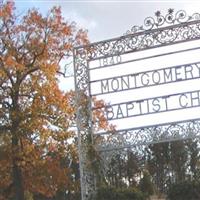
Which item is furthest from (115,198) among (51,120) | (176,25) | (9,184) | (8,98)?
(9,184)

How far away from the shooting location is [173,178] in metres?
19.0

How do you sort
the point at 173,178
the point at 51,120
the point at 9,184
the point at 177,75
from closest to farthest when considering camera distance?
1. the point at 177,75
2. the point at 173,178
3. the point at 51,120
4. the point at 9,184

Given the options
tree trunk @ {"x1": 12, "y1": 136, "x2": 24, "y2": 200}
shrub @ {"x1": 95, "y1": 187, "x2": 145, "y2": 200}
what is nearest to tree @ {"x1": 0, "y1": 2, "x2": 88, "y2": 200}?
tree trunk @ {"x1": 12, "y1": 136, "x2": 24, "y2": 200}

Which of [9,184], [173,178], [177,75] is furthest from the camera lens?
[9,184]

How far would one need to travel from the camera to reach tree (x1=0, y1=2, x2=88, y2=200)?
65.7 feet

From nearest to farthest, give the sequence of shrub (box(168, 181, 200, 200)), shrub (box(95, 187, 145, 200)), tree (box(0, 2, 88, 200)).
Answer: shrub (box(168, 181, 200, 200)), shrub (box(95, 187, 145, 200)), tree (box(0, 2, 88, 200))

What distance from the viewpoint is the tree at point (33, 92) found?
2002cm

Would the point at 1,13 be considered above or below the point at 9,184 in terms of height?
above

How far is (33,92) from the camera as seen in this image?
20.5 m

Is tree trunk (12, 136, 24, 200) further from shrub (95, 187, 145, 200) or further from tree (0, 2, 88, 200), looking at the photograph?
shrub (95, 187, 145, 200)

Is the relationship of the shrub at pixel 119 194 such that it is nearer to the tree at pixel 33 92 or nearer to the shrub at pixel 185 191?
the shrub at pixel 185 191

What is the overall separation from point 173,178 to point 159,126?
486 cm

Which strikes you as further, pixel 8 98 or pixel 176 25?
pixel 8 98

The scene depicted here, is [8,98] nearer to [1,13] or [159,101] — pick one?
[1,13]
